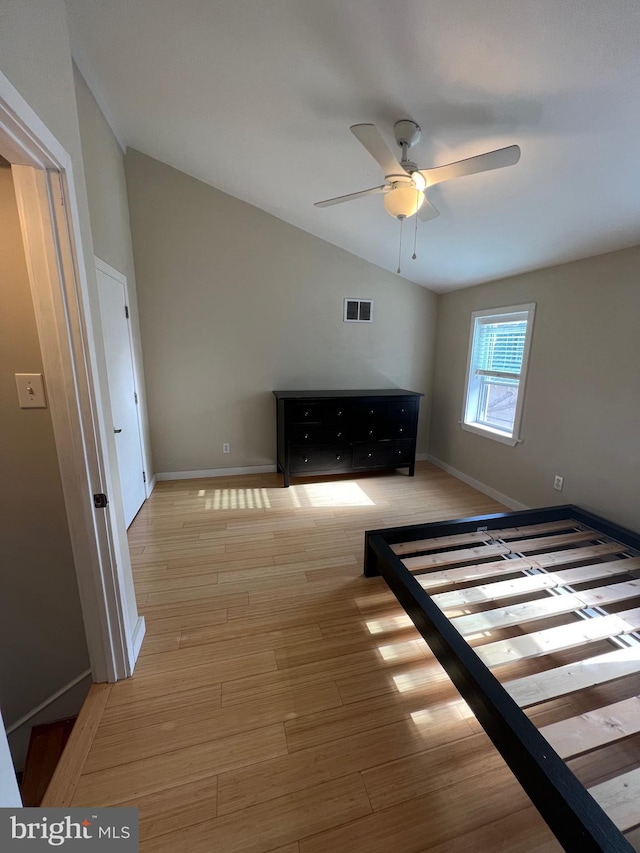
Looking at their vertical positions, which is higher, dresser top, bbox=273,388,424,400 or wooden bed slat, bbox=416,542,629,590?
dresser top, bbox=273,388,424,400

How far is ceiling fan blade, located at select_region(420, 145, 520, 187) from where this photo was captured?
56.2 inches

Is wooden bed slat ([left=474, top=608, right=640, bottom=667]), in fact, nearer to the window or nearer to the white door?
the window

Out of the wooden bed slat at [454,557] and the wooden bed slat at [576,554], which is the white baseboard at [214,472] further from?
the wooden bed slat at [576,554]

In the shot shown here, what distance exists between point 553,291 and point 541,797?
10.3ft

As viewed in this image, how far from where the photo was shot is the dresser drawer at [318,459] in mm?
3715

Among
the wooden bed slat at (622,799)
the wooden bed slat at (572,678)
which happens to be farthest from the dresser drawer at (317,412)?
the wooden bed slat at (622,799)

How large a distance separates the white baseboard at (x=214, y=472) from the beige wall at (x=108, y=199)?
0.90 ft

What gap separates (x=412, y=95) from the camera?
1699mm

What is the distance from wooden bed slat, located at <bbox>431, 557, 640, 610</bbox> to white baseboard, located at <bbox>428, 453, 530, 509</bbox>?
115 cm

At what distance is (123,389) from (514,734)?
309 centimetres

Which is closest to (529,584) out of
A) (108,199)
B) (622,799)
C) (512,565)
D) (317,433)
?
(512,565)

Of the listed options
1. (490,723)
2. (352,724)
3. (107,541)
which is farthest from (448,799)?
(107,541)

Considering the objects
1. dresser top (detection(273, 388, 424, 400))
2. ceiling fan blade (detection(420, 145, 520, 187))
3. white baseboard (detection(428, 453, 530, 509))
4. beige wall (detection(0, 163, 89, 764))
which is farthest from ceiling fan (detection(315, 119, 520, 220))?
white baseboard (detection(428, 453, 530, 509))

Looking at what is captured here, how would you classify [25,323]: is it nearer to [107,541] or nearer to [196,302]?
[107,541]
